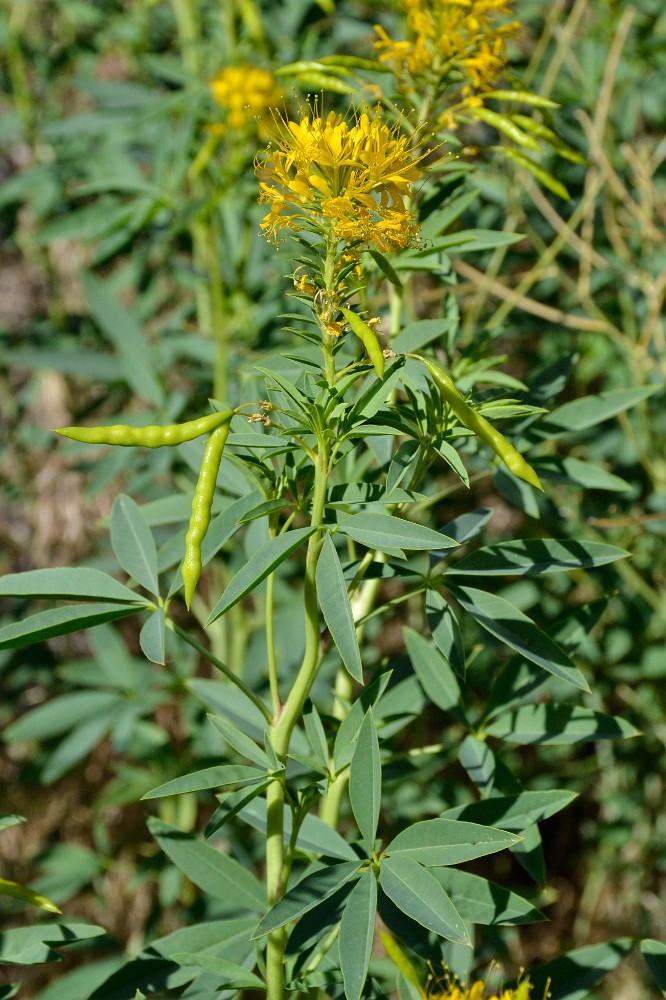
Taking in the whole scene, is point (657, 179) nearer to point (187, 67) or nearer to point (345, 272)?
point (187, 67)

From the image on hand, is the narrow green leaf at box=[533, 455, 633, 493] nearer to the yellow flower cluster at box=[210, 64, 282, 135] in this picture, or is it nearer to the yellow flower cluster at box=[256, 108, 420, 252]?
the yellow flower cluster at box=[256, 108, 420, 252]

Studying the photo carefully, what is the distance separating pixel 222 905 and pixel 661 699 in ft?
2.53

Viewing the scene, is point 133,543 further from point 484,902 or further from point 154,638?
point 484,902

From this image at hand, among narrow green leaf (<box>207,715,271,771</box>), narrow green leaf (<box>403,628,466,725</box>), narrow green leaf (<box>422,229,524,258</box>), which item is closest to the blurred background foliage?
narrow green leaf (<box>422,229,524,258</box>)

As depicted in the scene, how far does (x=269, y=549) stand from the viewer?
58 cm

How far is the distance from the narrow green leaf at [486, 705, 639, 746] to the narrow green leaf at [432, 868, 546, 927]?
0.41ft

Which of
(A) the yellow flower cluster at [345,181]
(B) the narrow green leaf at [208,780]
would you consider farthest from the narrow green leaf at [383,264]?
(B) the narrow green leaf at [208,780]

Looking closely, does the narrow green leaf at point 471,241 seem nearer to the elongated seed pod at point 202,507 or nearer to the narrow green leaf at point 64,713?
the elongated seed pod at point 202,507

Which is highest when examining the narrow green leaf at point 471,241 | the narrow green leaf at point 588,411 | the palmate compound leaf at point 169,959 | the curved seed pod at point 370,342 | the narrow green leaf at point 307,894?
the narrow green leaf at point 471,241

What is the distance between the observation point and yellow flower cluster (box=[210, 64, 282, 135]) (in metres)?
1.18

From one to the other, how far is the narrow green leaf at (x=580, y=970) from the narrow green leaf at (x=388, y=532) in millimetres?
385

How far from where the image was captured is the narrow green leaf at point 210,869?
0.73 m

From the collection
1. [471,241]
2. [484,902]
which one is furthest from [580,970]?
[471,241]

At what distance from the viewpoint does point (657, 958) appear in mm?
707
